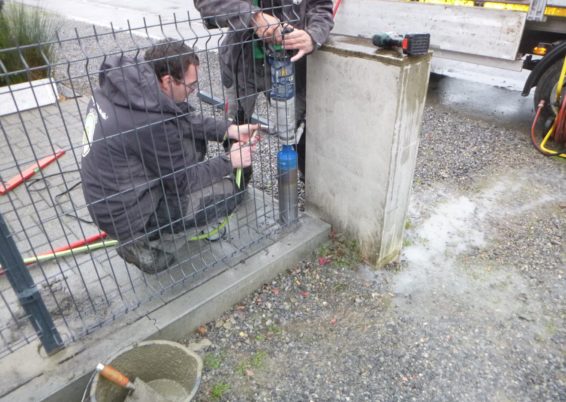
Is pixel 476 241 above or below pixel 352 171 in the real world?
below

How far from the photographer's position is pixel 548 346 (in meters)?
2.42

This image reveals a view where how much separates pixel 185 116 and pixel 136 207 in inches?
21.4

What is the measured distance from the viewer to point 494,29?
461 cm


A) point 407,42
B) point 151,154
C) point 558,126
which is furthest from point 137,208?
point 558,126

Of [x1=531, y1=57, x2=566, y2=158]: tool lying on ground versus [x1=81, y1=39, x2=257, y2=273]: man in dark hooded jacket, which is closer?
[x1=81, y1=39, x2=257, y2=273]: man in dark hooded jacket

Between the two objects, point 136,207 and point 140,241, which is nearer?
point 136,207

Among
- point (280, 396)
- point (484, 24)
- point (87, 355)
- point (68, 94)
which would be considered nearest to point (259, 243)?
point (280, 396)

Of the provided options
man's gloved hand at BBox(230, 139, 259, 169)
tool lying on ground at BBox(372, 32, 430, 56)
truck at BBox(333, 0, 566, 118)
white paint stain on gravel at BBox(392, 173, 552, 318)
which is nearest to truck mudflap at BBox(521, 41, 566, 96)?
truck at BBox(333, 0, 566, 118)

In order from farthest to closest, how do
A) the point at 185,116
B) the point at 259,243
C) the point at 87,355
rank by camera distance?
the point at 259,243 → the point at 185,116 → the point at 87,355

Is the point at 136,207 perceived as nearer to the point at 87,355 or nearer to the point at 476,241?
the point at 87,355

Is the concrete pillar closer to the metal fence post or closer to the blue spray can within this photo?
the blue spray can

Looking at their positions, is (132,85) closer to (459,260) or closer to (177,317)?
(177,317)

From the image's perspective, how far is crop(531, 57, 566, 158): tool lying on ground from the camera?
421 centimetres

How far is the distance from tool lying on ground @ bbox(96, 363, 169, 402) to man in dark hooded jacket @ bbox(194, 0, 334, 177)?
1486 mm
